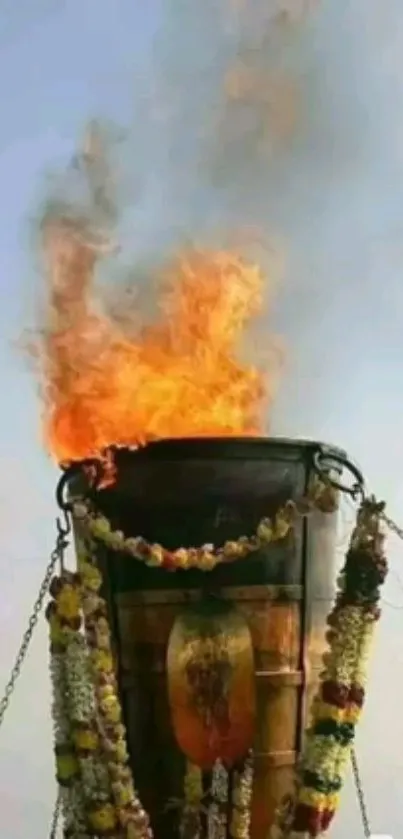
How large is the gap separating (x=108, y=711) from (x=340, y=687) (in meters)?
0.37

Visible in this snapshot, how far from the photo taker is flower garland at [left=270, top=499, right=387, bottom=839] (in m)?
2.22

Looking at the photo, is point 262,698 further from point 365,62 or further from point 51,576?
point 365,62

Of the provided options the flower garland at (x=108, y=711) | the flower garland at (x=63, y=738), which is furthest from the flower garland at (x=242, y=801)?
the flower garland at (x=63, y=738)

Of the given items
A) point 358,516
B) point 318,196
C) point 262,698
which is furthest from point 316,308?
point 262,698

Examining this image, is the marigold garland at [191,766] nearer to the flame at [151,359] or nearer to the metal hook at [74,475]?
the metal hook at [74,475]

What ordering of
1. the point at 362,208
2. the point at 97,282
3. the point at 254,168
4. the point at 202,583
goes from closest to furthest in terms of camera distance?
1. the point at 202,583
2. the point at 97,282
3. the point at 254,168
4. the point at 362,208

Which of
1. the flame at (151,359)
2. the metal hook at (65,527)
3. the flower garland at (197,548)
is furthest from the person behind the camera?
the flame at (151,359)

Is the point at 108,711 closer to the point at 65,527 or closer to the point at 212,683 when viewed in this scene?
the point at 212,683

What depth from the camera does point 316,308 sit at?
3.27m

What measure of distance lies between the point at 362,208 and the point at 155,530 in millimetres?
1379

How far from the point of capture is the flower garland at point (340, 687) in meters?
2.22

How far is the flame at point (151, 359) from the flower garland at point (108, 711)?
0.79ft

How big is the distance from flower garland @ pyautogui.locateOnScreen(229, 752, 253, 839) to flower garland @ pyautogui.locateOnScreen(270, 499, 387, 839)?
0.16ft

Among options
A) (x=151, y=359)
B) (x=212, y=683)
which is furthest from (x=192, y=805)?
(x=151, y=359)
